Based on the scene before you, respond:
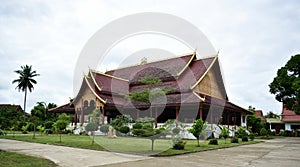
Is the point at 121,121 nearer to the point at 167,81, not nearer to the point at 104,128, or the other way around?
the point at 104,128

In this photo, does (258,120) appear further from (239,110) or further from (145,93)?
(145,93)

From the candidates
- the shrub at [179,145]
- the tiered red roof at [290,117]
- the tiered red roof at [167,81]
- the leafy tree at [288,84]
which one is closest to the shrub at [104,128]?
the tiered red roof at [167,81]

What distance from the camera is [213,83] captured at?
25.2 m

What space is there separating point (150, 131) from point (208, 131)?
9.83m

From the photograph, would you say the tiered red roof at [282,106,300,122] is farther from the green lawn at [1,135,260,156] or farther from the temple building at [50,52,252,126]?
the green lawn at [1,135,260,156]

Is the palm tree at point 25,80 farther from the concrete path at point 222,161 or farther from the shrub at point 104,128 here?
the concrete path at point 222,161

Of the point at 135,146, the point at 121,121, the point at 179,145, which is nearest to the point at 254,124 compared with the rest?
the point at 121,121

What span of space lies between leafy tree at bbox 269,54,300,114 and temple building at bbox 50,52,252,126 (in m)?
5.52

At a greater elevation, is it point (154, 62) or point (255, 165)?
point (154, 62)

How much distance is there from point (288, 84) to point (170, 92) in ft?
45.8

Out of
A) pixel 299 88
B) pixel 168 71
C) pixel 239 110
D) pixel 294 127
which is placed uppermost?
pixel 168 71

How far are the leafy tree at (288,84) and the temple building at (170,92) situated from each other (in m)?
5.52

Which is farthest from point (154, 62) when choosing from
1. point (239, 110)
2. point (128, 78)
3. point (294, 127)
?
point (294, 127)

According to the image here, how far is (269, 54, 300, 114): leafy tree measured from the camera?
25.2 m
